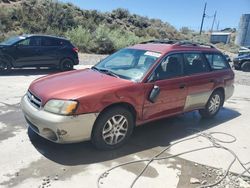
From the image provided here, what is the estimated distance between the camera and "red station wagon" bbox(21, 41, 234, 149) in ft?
13.4

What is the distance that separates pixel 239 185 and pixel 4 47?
9.74 metres

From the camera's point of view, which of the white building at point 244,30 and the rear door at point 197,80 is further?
the white building at point 244,30

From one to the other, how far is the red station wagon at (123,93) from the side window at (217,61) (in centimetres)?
2

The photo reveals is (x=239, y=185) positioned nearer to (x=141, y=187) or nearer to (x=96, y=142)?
(x=141, y=187)

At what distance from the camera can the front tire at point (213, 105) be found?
21.1 ft

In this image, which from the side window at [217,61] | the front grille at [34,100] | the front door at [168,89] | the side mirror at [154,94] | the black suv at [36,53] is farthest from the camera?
the black suv at [36,53]

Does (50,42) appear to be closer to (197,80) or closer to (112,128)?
(197,80)

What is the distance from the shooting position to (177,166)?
4.25 m

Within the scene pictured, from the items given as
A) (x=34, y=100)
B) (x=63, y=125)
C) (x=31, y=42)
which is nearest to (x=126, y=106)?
(x=63, y=125)

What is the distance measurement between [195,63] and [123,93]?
2.15 meters

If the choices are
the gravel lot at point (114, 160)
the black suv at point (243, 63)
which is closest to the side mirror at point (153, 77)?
→ the gravel lot at point (114, 160)

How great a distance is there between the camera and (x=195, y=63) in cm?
591

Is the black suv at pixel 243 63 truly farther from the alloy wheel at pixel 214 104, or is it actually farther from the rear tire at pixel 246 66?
the alloy wheel at pixel 214 104

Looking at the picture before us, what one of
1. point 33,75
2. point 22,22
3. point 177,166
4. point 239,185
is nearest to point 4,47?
point 33,75
